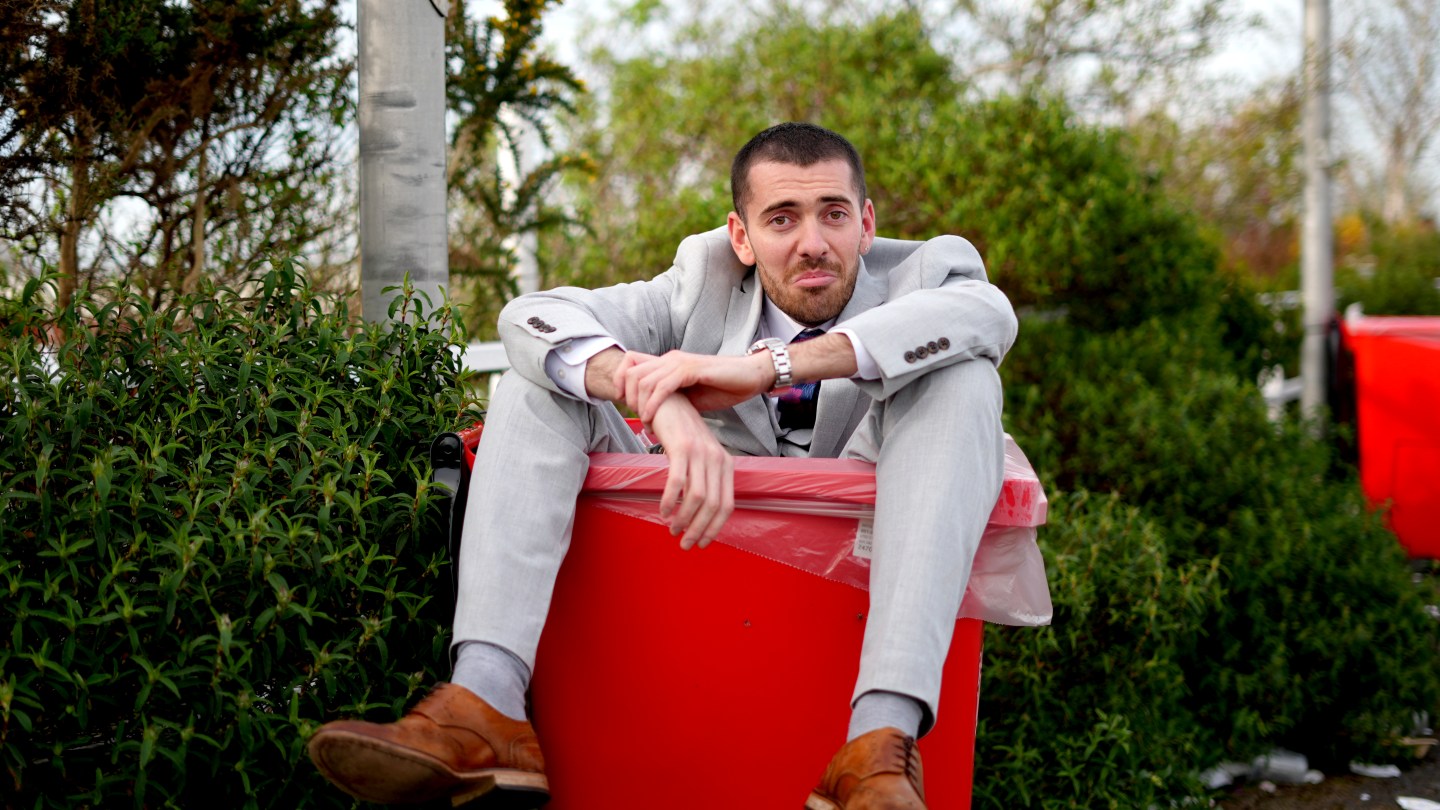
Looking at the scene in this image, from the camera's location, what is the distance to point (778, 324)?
8.57ft

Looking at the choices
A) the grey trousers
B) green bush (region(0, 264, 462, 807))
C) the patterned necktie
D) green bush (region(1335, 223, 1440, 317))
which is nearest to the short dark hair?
the patterned necktie

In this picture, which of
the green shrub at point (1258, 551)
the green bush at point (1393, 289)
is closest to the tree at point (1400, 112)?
the green bush at point (1393, 289)

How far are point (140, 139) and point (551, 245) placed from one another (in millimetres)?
3783

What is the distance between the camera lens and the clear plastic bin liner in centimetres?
206

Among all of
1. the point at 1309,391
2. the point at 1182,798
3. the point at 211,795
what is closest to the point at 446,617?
the point at 211,795

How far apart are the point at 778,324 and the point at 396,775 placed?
1241mm

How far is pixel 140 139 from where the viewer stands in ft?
9.46

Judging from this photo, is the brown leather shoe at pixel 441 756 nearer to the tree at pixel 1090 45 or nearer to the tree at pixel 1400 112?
the tree at pixel 1090 45

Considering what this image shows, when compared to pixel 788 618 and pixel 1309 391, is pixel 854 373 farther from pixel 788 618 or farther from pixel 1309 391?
pixel 1309 391

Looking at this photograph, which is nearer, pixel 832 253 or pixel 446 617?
pixel 446 617

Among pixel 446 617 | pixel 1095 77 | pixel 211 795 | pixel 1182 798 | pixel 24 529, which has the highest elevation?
pixel 1095 77

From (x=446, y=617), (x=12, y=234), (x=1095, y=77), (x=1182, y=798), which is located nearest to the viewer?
(x=446, y=617)

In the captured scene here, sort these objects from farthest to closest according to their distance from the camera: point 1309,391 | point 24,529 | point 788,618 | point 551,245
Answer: point 551,245
point 1309,391
point 788,618
point 24,529

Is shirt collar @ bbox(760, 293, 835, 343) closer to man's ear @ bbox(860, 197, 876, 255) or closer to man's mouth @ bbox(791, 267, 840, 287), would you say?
man's mouth @ bbox(791, 267, 840, 287)
